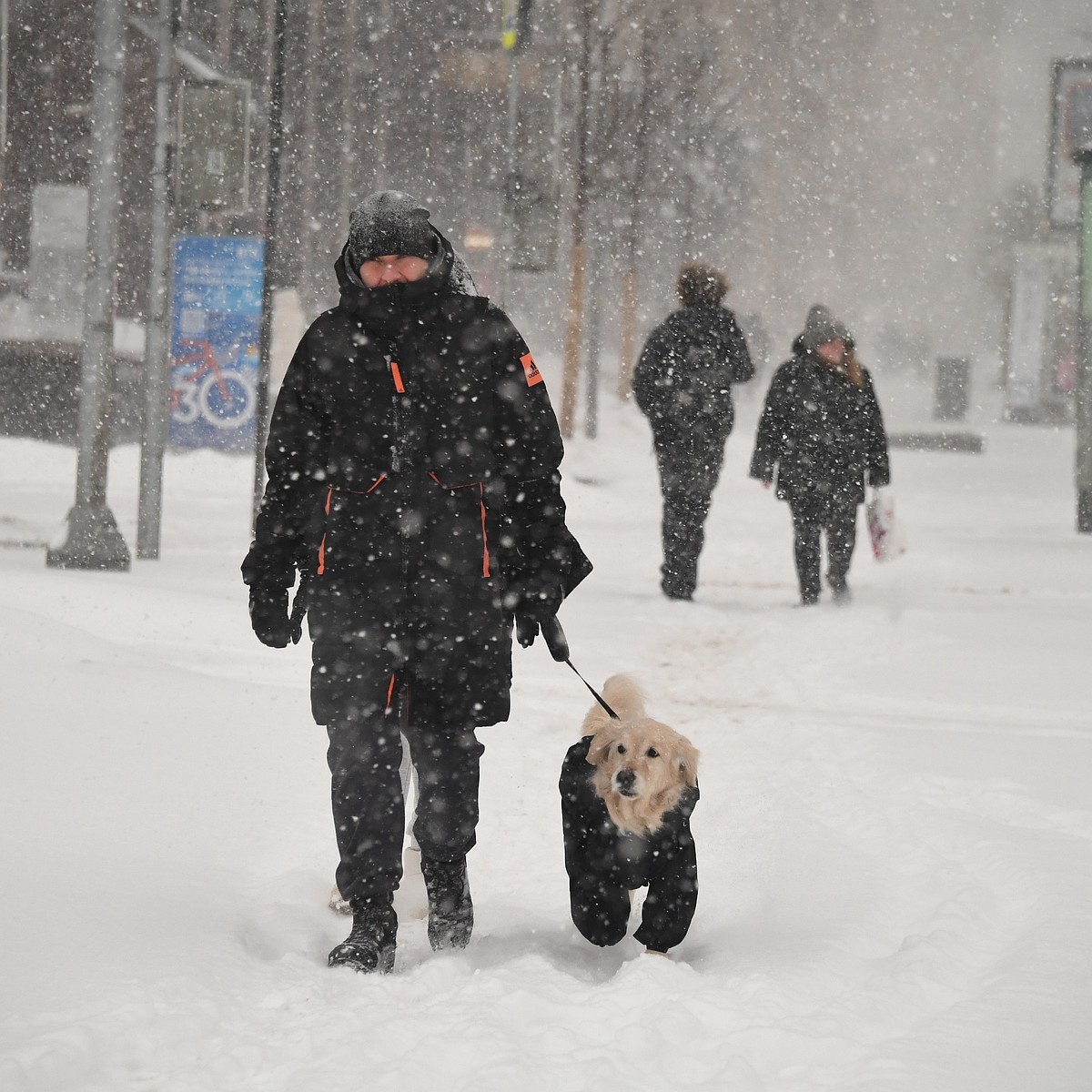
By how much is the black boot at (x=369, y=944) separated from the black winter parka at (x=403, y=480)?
1.64ft

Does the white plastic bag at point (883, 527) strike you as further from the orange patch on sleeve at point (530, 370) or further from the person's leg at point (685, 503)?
the orange patch on sleeve at point (530, 370)

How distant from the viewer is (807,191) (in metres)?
52.4

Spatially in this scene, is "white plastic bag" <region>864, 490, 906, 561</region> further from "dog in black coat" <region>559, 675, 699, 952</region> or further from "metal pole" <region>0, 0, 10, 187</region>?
"metal pole" <region>0, 0, 10, 187</region>

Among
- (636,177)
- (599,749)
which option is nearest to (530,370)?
(599,749)

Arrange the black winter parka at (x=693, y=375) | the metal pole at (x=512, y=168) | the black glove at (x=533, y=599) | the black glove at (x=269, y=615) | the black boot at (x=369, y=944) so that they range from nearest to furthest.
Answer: the black boot at (x=369, y=944), the black glove at (x=269, y=615), the black glove at (x=533, y=599), the black winter parka at (x=693, y=375), the metal pole at (x=512, y=168)

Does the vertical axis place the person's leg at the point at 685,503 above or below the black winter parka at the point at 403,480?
below

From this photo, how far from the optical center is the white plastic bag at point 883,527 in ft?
31.7

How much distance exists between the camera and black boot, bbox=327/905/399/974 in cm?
308

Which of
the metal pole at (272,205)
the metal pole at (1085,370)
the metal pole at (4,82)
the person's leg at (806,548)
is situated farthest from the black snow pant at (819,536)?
the metal pole at (4,82)

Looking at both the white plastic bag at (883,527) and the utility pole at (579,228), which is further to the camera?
the utility pole at (579,228)

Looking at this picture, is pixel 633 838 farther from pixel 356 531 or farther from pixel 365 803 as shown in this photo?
pixel 356 531

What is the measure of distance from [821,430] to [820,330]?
2.22ft

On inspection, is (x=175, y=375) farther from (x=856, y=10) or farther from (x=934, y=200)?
(x=934, y=200)

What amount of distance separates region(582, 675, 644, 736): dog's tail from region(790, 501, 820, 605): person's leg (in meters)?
5.08
